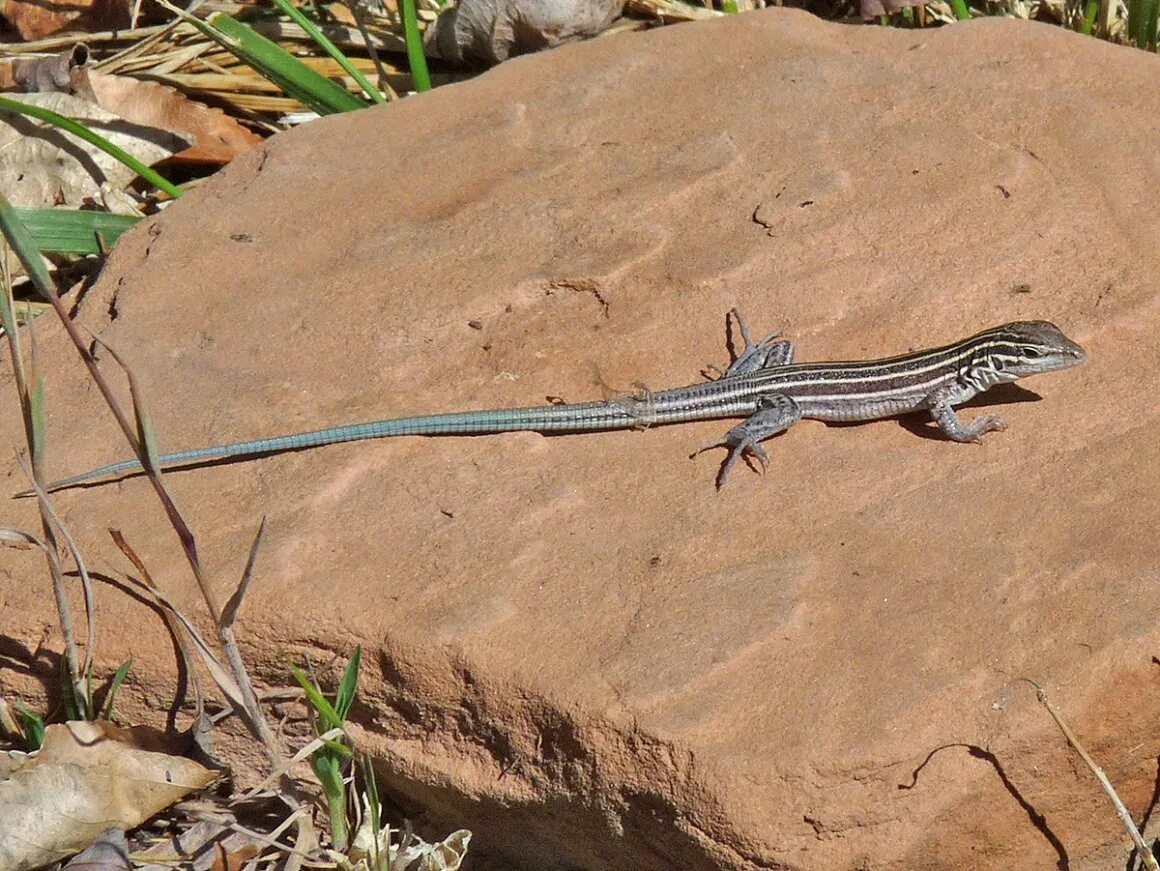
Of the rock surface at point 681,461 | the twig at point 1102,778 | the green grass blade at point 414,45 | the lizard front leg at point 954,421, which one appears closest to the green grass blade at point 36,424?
the rock surface at point 681,461

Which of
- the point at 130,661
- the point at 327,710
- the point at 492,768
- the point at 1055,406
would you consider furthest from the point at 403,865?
the point at 1055,406

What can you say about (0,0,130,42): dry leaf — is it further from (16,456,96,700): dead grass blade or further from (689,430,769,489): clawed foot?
(689,430,769,489): clawed foot

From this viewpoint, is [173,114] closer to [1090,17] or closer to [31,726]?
[31,726]

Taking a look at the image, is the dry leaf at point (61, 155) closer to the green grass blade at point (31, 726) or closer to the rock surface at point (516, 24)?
the rock surface at point (516, 24)

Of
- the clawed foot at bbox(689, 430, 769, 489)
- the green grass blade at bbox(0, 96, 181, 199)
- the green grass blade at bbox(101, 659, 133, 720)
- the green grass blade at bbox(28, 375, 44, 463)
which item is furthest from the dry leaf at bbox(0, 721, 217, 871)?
the green grass blade at bbox(0, 96, 181, 199)

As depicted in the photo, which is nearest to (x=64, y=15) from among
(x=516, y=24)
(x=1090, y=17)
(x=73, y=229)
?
(x=73, y=229)

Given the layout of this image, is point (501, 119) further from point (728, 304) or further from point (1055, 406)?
point (1055, 406)
